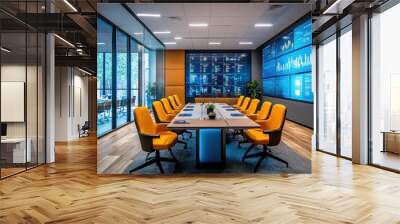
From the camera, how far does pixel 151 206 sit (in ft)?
13.5

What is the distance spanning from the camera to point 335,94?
A: 304 inches

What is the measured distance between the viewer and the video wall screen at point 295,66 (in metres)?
6.51

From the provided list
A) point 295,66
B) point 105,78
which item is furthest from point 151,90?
point 295,66

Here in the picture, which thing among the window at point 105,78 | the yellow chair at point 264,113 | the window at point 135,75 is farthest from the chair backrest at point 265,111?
the window at point 105,78

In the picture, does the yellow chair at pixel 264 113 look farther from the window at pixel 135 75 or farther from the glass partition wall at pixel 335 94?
the window at pixel 135 75

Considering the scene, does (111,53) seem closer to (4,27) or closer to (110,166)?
(4,27)

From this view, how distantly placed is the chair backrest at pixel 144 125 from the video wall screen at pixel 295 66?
8.31ft

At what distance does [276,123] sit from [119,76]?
3.30 metres

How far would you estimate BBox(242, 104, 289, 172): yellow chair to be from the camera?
5797 millimetres

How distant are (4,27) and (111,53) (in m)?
2.21

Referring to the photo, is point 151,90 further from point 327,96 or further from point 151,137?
point 327,96

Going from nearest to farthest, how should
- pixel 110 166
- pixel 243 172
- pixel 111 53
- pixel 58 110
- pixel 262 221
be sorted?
1. pixel 262 221
2. pixel 243 172
3. pixel 110 166
4. pixel 111 53
5. pixel 58 110

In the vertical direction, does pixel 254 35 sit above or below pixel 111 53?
above

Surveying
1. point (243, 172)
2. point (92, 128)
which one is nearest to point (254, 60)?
point (92, 128)
